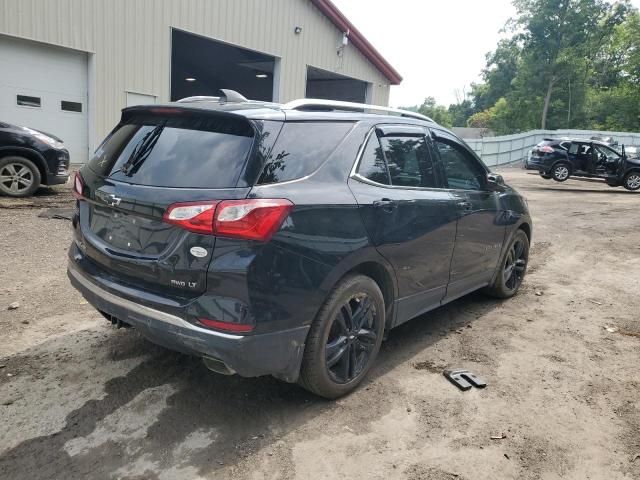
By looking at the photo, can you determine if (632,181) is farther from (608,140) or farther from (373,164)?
(373,164)

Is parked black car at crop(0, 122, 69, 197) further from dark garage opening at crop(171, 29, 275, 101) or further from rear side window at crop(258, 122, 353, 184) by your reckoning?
rear side window at crop(258, 122, 353, 184)

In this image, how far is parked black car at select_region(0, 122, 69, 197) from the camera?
8.51 metres

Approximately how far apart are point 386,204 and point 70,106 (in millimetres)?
11840

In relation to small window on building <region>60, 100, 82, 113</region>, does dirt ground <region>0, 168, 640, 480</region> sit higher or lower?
lower

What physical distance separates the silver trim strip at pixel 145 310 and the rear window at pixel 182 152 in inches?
25.7

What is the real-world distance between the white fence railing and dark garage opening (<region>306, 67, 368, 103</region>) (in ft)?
23.5

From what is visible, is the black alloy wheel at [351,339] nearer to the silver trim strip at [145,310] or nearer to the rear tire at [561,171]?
the silver trim strip at [145,310]

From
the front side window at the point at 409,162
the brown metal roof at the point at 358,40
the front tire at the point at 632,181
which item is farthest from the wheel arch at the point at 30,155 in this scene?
the front tire at the point at 632,181

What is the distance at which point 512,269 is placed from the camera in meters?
5.33

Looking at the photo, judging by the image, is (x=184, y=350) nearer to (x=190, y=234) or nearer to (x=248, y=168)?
(x=190, y=234)

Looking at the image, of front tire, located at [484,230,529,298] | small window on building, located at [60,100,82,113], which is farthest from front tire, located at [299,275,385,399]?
small window on building, located at [60,100,82,113]

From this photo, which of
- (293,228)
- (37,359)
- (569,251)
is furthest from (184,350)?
(569,251)

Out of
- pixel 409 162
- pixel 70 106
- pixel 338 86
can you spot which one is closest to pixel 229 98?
pixel 409 162

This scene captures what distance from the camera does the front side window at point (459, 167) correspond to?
411 centimetres
